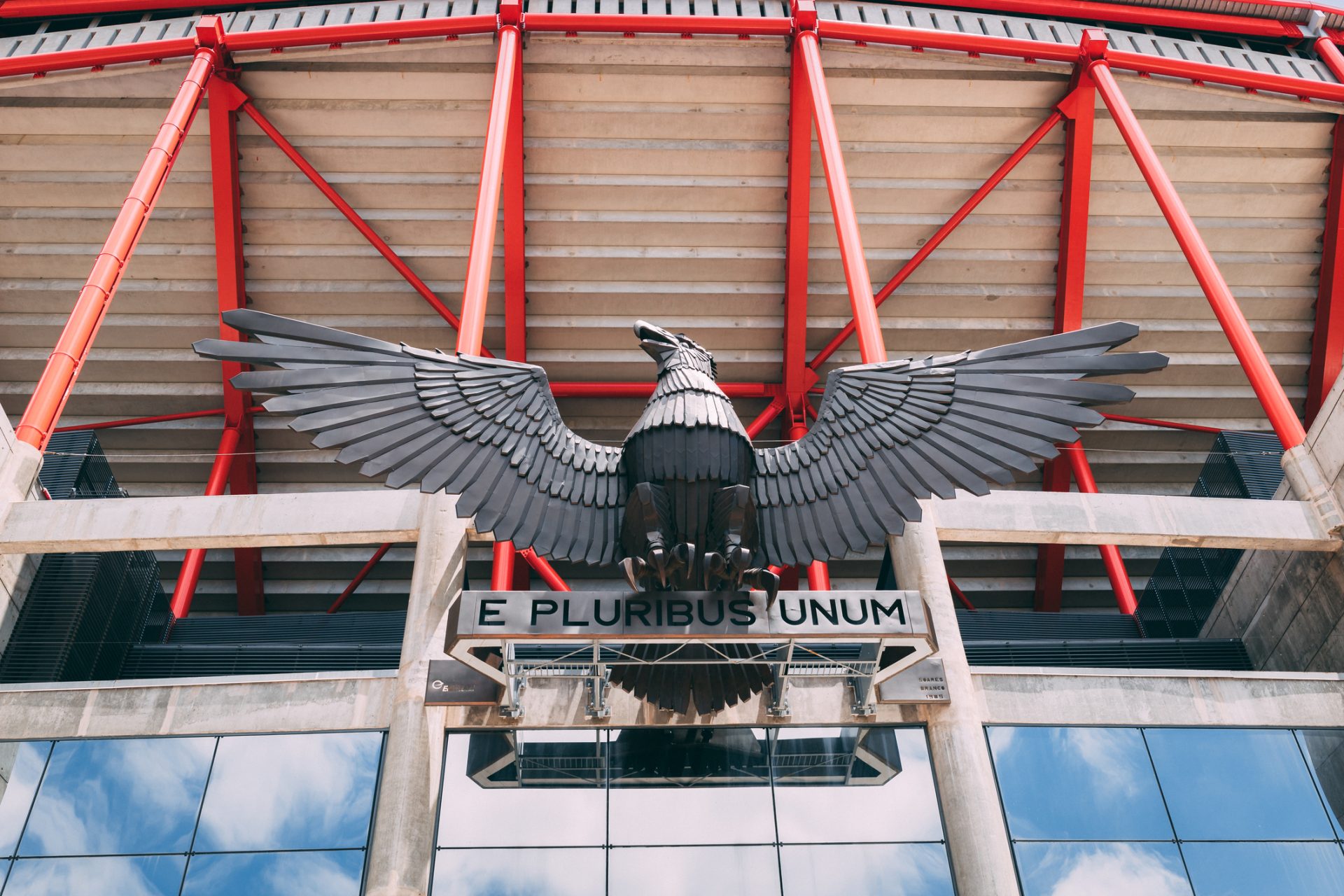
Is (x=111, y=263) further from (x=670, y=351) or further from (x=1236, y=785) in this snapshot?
(x=1236, y=785)

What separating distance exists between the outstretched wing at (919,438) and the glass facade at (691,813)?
8.41 feet

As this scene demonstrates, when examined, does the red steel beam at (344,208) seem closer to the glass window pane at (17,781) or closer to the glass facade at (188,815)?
the glass facade at (188,815)

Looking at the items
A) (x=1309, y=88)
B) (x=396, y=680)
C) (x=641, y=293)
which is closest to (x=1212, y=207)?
(x=1309, y=88)

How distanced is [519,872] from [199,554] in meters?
10.7

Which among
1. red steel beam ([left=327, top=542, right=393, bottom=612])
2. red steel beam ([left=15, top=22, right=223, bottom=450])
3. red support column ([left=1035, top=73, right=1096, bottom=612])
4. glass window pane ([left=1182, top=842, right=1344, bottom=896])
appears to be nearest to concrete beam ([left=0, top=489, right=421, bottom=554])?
red steel beam ([left=15, top=22, right=223, bottom=450])

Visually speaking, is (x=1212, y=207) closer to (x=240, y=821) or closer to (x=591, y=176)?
(x=591, y=176)

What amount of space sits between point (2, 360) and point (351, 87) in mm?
8490

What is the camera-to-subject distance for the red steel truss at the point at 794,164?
13531mm

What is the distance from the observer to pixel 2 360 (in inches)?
747

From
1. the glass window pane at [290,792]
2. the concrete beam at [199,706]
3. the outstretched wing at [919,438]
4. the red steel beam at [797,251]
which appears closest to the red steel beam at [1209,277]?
the red steel beam at [797,251]

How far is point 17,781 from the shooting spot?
29.9ft

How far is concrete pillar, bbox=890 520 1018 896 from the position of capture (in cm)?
854

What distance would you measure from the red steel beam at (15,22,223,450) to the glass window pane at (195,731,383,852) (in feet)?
14.8

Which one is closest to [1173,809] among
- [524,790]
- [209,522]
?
[524,790]
